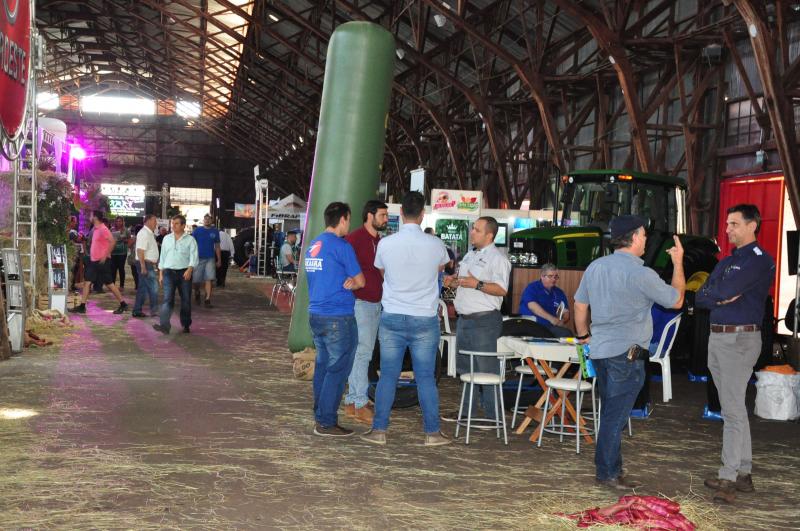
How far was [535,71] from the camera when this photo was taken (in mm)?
19875

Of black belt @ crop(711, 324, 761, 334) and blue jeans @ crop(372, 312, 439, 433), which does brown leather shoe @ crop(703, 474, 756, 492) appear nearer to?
black belt @ crop(711, 324, 761, 334)

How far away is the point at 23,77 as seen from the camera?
525cm

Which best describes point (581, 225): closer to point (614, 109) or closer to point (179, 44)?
point (614, 109)

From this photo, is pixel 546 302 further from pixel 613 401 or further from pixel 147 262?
pixel 147 262

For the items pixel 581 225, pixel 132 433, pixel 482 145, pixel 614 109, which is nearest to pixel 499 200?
pixel 482 145

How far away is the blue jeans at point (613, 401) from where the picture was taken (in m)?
5.43

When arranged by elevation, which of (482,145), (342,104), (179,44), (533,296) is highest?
(179,44)

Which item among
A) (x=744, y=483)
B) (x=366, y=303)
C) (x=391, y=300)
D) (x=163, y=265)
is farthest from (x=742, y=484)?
(x=163, y=265)

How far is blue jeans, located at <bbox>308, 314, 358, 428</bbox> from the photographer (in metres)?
6.65

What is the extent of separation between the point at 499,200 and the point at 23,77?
25140 millimetres

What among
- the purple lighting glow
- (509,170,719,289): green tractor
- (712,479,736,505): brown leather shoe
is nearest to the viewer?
(712,479,736,505): brown leather shoe

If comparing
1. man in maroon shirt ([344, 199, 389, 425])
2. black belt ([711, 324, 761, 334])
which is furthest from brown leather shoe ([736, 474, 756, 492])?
man in maroon shirt ([344, 199, 389, 425])

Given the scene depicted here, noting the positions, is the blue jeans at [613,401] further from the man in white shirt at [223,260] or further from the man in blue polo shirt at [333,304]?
the man in white shirt at [223,260]

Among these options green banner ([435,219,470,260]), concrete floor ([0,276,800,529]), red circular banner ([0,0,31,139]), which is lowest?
concrete floor ([0,276,800,529])
